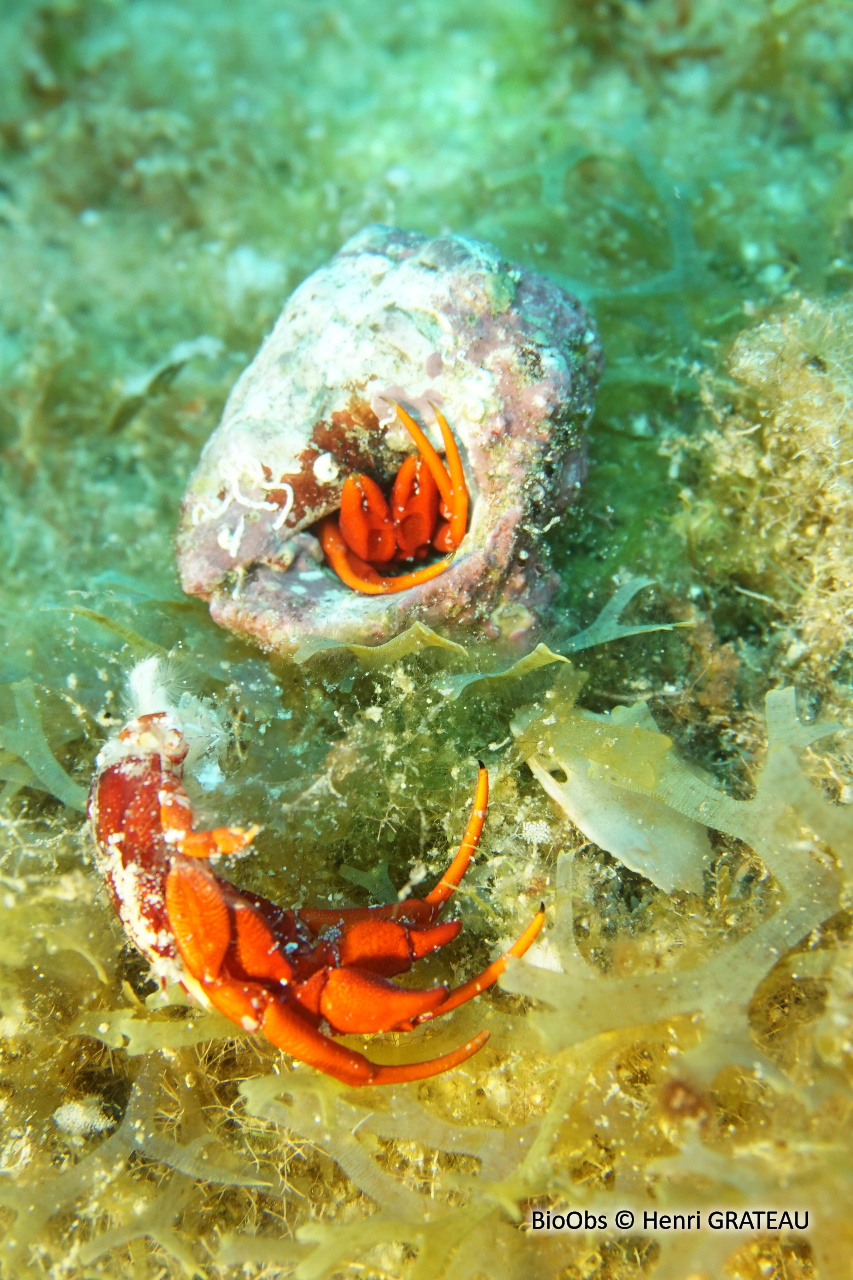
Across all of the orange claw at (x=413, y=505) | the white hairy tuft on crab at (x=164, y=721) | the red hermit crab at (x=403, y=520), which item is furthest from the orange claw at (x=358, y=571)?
the white hairy tuft on crab at (x=164, y=721)

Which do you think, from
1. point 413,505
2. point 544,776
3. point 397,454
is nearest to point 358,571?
point 413,505

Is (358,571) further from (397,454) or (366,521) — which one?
(397,454)

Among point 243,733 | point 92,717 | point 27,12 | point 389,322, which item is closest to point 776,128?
point 389,322

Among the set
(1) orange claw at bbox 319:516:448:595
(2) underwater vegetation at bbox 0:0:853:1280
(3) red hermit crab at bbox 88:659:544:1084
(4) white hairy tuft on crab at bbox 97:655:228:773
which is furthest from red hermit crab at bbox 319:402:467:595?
(3) red hermit crab at bbox 88:659:544:1084

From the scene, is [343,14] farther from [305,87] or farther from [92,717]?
[92,717]

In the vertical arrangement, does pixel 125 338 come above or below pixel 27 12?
below

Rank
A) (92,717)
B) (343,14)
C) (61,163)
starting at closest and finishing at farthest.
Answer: (92,717), (61,163), (343,14)
